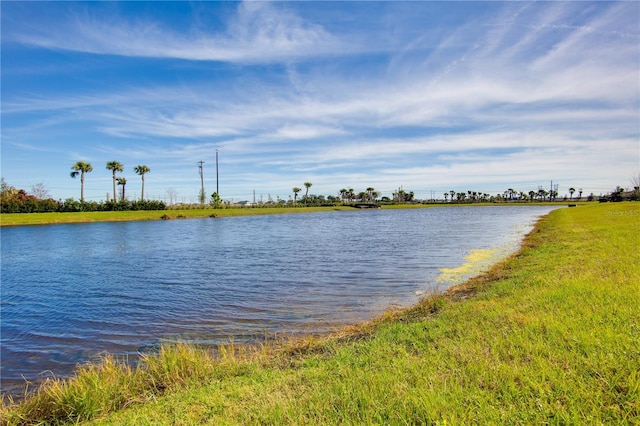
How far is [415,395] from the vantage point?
378cm

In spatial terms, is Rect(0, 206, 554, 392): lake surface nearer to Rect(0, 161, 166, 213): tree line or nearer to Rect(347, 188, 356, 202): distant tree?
Rect(0, 161, 166, 213): tree line

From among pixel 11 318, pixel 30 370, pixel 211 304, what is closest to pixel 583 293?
pixel 211 304

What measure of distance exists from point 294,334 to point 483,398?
5.35 meters

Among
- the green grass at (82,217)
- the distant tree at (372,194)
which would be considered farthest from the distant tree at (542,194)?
the green grass at (82,217)

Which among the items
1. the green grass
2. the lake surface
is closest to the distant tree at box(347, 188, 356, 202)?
the green grass

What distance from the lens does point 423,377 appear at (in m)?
4.19

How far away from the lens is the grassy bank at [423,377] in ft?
11.5

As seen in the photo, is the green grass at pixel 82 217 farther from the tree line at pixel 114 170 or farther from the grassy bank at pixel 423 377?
the grassy bank at pixel 423 377

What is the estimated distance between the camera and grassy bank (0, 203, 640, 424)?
3.51 metres

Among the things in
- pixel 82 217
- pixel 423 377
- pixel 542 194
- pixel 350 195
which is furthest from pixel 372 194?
pixel 423 377

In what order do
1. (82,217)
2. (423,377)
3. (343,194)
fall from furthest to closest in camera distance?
(343,194) → (82,217) → (423,377)

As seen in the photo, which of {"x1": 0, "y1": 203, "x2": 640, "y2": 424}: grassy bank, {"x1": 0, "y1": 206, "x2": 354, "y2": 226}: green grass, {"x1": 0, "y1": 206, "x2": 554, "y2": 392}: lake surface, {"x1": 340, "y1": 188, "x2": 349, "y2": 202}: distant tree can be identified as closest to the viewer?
{"x1": 0, "y1": 203, "x2": 640, "y2": 424}: grassy bank

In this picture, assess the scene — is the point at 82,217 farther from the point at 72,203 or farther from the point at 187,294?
the point at 187,294

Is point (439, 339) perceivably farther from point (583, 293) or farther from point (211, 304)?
point (211, 304)
